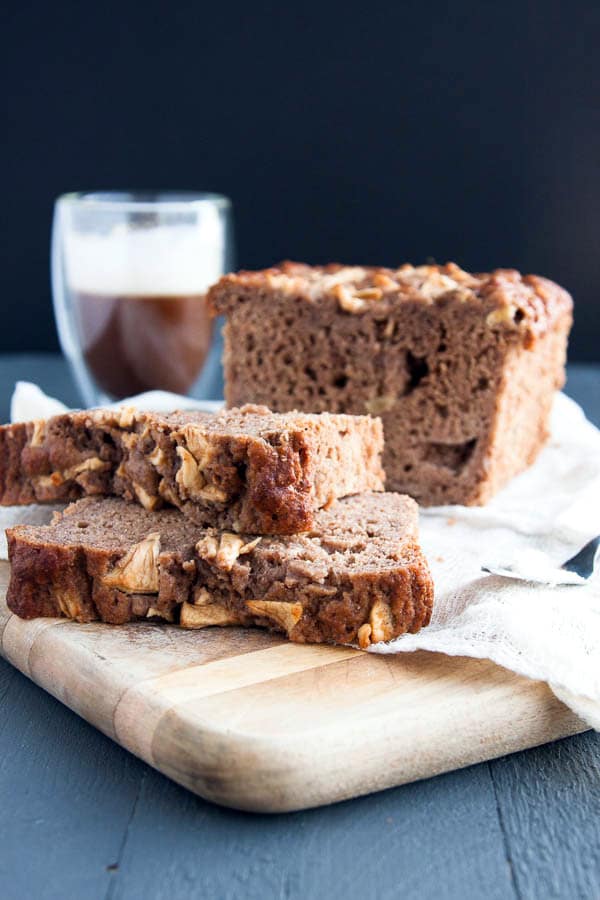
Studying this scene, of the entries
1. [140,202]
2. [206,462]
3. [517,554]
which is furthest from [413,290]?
[140,202]

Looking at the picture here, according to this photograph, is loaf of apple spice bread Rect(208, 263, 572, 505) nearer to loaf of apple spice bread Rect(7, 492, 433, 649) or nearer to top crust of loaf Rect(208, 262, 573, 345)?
top crust of loaf Rect(208, 262, 573, 345)

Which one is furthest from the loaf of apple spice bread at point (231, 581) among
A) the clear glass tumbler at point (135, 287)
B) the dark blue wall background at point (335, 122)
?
the dark blue wall background at point (335, 122)

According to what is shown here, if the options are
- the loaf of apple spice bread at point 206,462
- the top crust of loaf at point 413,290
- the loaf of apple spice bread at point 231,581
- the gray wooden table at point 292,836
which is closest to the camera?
the gray wooden table at point 292,836

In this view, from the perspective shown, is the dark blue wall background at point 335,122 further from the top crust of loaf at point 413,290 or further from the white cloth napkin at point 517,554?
the top crust of loaf at point 413,290

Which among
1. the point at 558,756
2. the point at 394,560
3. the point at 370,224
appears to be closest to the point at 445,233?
the point at 370,224

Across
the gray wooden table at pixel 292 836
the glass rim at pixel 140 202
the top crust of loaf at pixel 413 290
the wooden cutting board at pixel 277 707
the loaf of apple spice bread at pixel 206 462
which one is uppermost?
the glass rim at pixel 140 202

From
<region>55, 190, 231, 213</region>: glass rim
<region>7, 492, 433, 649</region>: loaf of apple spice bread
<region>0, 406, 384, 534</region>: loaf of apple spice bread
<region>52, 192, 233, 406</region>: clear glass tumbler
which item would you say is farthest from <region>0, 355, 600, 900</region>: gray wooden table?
<region>55, 190, 231, 213</region>: glass rim
